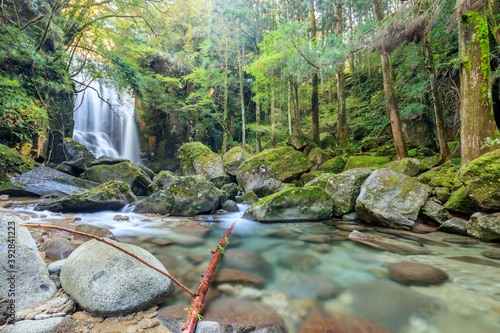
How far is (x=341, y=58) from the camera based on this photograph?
7922 millimetres

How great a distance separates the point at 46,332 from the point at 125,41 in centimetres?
1152

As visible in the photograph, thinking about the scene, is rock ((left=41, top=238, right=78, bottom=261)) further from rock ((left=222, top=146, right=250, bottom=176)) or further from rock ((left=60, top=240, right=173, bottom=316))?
rock ((left=222, top=146, right=250, bottom=176))

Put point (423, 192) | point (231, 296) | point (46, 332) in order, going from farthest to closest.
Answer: point (423, 192), point (231, 296), point (46, 332)

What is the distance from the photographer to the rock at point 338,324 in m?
1.84

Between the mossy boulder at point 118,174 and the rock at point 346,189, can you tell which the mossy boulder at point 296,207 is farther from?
the mossy boulder at point 118,174

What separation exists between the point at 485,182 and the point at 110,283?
561 centimetres

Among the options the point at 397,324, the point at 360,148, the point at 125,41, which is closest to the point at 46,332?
the point at 397,324

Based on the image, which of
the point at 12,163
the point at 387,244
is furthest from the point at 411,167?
the point at 12,163

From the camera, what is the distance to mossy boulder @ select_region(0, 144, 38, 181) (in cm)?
752

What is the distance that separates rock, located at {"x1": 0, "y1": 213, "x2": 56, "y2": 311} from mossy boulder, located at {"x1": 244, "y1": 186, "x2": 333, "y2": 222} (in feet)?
14.5

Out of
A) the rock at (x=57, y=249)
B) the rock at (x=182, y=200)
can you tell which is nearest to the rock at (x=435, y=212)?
the rock at (x=182, y=200)

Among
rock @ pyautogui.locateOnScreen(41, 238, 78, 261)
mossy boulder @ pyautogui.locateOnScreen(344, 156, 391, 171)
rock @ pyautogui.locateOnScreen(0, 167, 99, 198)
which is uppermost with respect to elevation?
mossy boulder @ pyautogui.locateOnScreen(344, 156, 391, 171)

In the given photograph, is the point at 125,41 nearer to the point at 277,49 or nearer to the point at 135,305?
the point at 277,49

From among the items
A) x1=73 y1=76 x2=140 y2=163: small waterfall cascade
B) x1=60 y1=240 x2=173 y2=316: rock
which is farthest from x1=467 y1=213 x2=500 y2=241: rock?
x1=73 y1=76 x2=140 y2=163: small waterfall cascade
